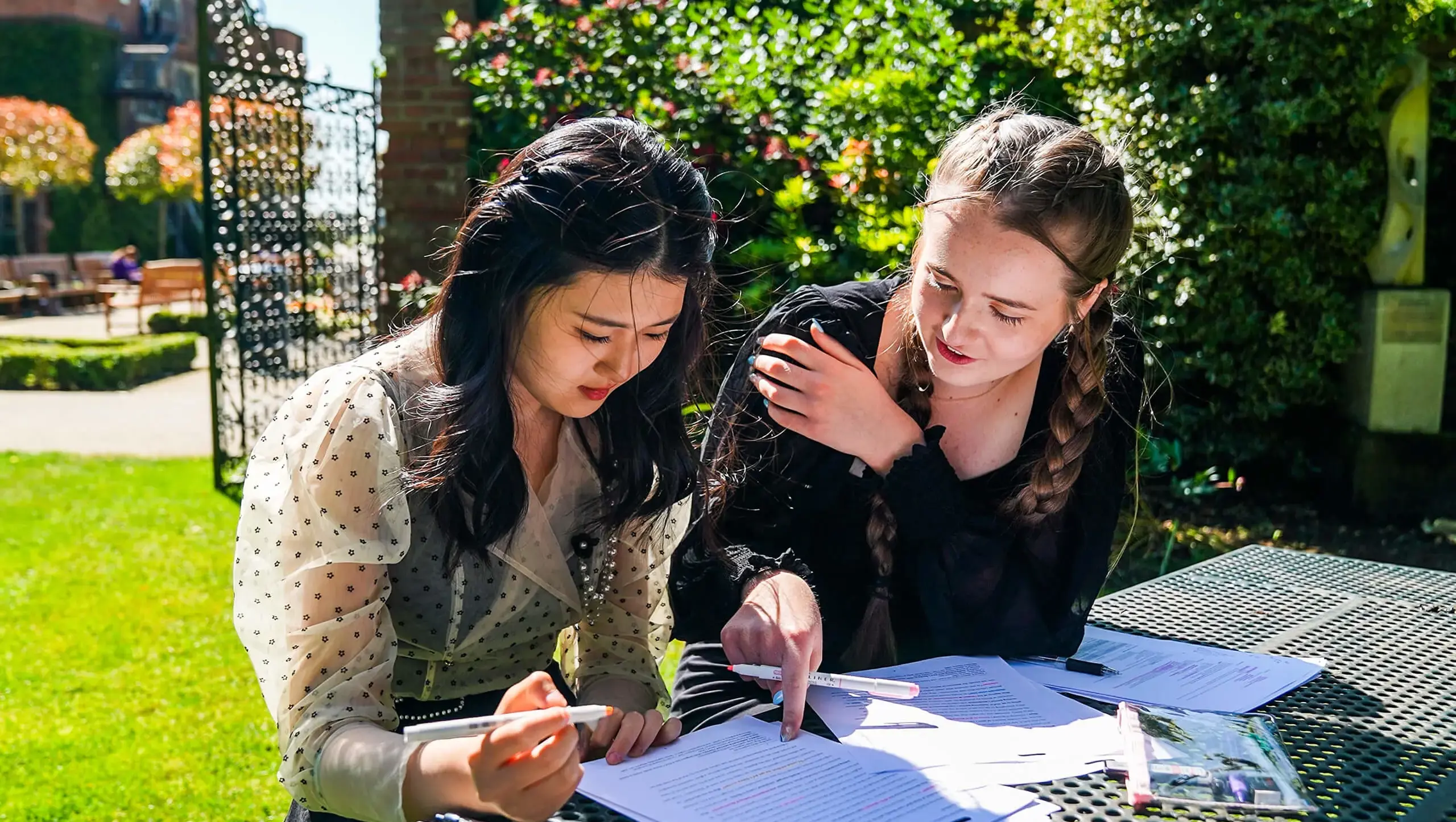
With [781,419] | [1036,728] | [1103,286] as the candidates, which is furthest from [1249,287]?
[1036,728]

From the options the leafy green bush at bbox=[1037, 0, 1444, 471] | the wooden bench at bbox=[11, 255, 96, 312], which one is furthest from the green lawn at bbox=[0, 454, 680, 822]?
the wooden bench at bbox=[11, 255, 96, 312]

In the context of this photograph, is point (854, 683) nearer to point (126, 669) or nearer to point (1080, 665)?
point (1080, 665)

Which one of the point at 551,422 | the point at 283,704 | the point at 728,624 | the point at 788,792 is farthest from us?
the point at 551,422

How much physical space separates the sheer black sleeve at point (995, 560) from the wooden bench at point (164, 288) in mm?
17410

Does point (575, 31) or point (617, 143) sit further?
point (575, 31)

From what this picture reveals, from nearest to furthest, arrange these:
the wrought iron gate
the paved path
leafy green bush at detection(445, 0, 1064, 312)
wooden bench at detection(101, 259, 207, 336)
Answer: leafy green bush at detection(445, 0, 1064, 312)
the wrought iron gate
the paved path
wooden bench at detection(101, 259, 207, 336)

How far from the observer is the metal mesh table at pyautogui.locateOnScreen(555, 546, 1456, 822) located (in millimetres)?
1256

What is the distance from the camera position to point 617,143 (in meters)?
1.75

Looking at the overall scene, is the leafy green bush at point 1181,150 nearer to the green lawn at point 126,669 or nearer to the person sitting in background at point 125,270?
the green lawn at point 126,669

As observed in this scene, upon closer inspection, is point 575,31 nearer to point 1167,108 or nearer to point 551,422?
point 1167,108

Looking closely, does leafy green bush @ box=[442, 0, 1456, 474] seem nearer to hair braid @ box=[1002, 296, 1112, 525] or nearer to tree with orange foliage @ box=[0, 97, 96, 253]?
hair braid @ box=[1002, 296, 1112, 525]

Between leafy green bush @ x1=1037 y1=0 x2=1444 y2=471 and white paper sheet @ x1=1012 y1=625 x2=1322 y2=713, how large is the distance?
302cm

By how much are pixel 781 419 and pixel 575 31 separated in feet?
14.8

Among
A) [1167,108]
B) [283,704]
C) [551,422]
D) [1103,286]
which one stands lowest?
[283,704]
